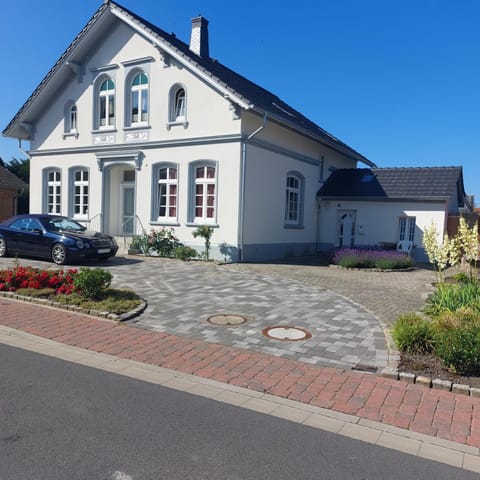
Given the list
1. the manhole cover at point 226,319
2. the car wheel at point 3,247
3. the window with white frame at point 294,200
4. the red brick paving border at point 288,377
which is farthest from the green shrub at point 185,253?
the red brick paving border at point 288,377

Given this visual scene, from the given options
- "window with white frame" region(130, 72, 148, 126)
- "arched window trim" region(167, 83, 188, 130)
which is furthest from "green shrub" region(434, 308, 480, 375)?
"window with white frame" region(130, 72, 148, 126)

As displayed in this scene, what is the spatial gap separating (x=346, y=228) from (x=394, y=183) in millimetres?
3067

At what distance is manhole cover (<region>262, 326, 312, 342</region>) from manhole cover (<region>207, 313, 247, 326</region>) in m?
0.62

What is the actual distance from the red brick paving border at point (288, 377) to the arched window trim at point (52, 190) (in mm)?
15919

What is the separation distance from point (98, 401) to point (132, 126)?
16400 millimetres

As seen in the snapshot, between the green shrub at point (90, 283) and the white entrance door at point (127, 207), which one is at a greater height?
the white entrance door at point (127, 207)

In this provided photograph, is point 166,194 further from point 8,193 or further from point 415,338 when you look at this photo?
point 8,193

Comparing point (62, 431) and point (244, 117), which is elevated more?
point (244, 117)

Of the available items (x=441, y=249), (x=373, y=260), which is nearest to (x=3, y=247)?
(x=373, y=260)

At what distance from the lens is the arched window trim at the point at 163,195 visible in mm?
18448

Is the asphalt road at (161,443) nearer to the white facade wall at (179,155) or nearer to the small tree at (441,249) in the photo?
the small tree at (441,249)

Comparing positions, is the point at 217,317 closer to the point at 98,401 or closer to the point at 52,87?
the point at 98,401

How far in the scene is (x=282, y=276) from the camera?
13.5 meters

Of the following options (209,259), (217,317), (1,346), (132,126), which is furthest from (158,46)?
(1,346)
